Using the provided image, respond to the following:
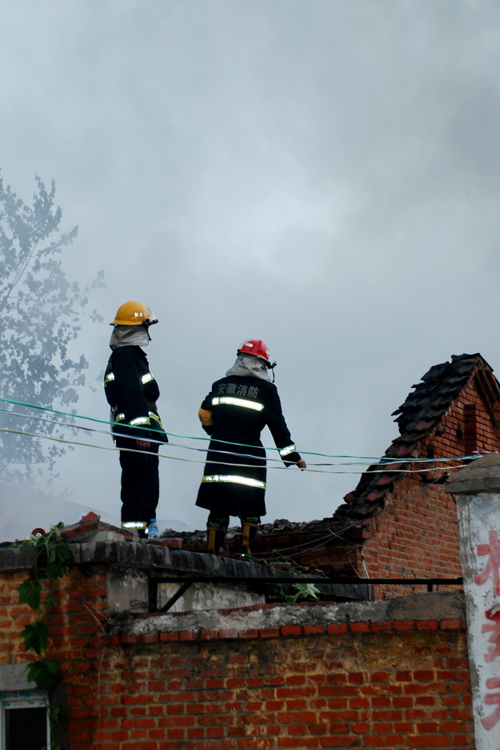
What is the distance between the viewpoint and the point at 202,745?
5.04 m

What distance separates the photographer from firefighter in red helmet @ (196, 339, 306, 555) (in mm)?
7527

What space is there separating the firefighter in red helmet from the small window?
100 inches

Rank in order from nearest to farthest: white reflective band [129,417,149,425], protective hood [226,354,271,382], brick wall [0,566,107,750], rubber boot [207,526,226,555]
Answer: brick wall [0,566,107,750] < white reflective band [129,417,149,425] < rubber boot [207,526,226,555] < protective hood [226,354,271,382]

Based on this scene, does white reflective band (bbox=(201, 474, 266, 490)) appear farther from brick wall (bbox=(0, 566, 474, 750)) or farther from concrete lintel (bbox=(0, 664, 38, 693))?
concrete lintel (bbox=(0, 664, 38, 693))

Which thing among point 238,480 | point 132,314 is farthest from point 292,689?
point 132,314

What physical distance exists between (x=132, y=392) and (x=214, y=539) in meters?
1.55

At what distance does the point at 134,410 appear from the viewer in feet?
23.9

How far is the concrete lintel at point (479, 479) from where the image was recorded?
15.6 ft

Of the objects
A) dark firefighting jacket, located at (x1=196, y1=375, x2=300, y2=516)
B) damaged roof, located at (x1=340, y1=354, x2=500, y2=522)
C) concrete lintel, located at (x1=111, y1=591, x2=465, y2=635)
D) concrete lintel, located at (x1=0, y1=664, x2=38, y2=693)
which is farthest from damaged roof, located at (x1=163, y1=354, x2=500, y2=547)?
concrete lintel, located at (x1=0, y1=664, x2=38, y2=693)

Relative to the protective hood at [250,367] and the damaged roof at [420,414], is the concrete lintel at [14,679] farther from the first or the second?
the damaged roof at [420,414]

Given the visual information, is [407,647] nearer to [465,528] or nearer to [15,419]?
[465,528]

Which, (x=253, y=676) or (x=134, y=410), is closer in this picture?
(x=253, y=676)

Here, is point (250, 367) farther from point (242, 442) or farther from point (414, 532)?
point (414, 532)

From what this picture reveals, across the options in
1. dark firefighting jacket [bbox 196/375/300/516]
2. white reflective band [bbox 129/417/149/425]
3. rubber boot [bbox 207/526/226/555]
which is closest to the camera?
white reflective band [bbox 129/417/149/425]
